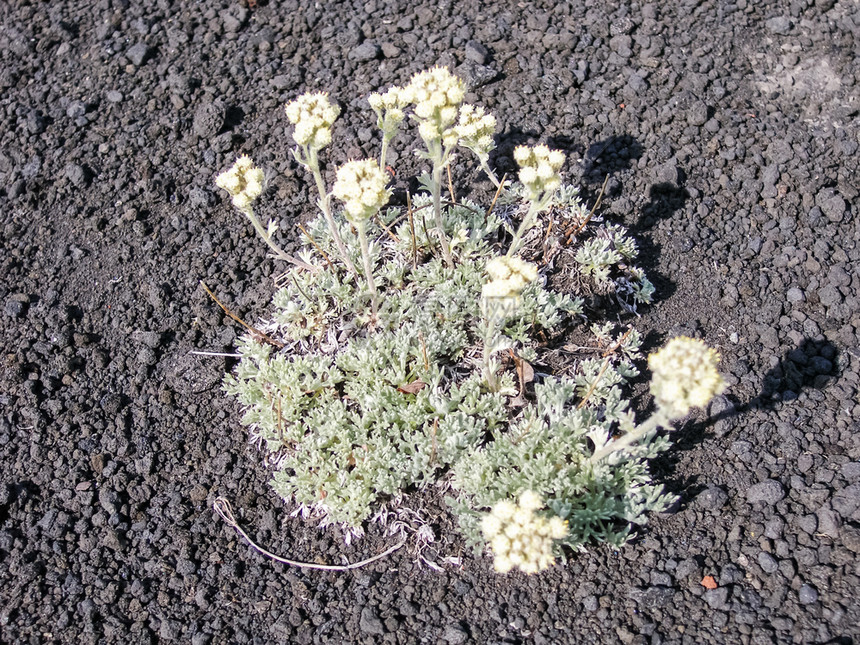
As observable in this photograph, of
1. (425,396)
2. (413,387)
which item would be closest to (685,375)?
(425,396)

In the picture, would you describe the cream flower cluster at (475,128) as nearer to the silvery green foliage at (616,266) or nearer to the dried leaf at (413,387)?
the silvery green foliage at (616,266)

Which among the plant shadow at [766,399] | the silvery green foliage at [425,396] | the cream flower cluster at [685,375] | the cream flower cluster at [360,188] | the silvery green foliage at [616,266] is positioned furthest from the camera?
the silvery green foliage at [616,266]

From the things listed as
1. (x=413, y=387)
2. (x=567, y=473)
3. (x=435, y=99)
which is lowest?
(x=567, y=473)

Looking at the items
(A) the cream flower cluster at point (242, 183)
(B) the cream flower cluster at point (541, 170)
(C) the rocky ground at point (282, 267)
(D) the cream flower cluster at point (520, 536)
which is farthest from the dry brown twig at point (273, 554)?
(B) the cream flower cluster at point (541, 170)

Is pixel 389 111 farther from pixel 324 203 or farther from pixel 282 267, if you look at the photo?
pixel 282 267

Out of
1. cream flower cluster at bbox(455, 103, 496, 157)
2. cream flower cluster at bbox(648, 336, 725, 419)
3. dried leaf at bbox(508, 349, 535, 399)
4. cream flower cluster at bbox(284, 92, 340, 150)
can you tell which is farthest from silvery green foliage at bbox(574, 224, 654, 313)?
cream flower cluster at bbox(284, 92, 340, 150)

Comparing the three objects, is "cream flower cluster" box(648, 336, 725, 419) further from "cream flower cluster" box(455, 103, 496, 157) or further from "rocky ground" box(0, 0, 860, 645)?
"cream flower cluster" box(455, 103, 496, 157)

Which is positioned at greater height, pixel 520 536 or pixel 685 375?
pixel 685 375
